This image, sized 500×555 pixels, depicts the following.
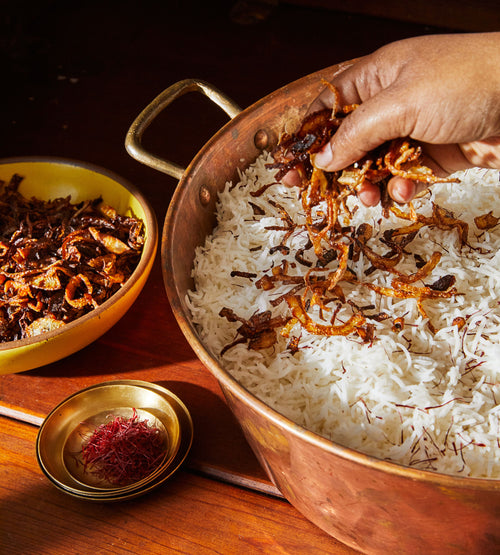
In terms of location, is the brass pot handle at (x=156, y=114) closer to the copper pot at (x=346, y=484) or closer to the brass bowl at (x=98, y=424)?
the copper pot at (x=346, y=484)

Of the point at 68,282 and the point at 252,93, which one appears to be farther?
the point at 252,93

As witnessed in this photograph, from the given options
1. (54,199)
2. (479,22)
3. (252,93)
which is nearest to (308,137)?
(54,199)

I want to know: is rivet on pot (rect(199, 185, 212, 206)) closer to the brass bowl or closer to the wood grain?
the brass bowl

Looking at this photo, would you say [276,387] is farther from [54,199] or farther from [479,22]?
[479,22]

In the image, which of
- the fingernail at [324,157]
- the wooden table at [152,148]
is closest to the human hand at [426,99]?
the fingernail at [324,157]

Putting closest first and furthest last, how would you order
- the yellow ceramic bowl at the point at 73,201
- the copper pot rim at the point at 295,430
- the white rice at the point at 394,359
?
the copper pot rim at the point at 295,430 → the white rice at the point at 394,359 → the yellow ceramic bowl at the point at 73,201

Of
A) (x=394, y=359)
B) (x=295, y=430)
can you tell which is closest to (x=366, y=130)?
(x=394, y=359)

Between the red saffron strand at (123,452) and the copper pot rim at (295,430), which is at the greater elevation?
the copper pot rim at (295,430)
